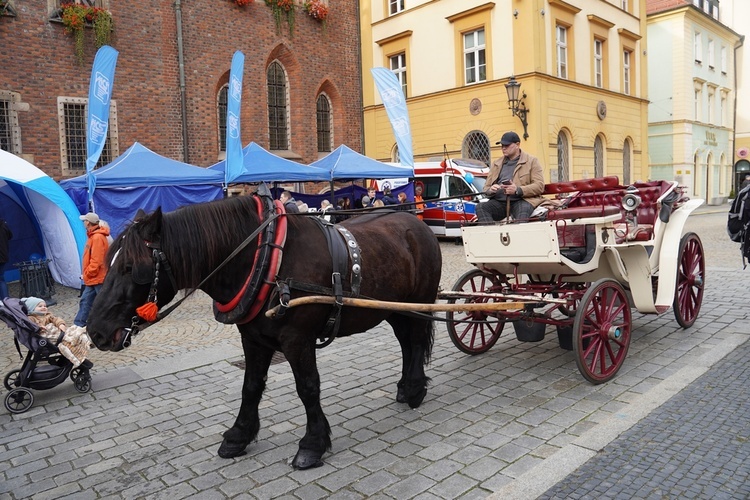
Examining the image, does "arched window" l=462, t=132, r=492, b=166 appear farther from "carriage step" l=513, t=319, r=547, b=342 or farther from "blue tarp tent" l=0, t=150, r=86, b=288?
"carriage step" l=513, t=319, r=547, b=342

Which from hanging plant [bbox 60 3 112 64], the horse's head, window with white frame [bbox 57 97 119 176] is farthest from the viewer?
window with white frame [bbox 57 97 119 176]

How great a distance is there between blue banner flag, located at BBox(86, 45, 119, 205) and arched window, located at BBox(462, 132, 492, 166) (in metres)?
13.8

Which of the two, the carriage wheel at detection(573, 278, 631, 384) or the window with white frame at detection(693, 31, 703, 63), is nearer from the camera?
the carriage wheel at detection(573, 278, 631, 384)

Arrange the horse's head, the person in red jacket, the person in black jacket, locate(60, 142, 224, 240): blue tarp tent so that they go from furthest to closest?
locate(60, 142, 224, 240): blue tarp tent < the person in black jacket < the person in red jacket < the horse's head

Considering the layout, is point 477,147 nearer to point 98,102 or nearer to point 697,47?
point 98,102

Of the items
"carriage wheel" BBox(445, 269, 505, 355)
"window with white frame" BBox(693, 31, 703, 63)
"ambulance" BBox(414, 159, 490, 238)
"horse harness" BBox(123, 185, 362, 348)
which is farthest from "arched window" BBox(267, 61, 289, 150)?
"window with white frame" BBox(693, 31, 703, 63)

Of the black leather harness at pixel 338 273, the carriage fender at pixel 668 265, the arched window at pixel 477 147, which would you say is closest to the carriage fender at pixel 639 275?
the carriage fender at pixel 668 265

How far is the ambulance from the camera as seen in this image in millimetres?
17250

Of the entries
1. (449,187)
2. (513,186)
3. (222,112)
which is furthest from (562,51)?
(513,186)

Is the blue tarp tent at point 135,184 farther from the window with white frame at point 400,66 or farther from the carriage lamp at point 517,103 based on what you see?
the window with white frame at point 400,66

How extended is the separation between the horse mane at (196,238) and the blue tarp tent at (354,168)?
Answer: 33.6 ft

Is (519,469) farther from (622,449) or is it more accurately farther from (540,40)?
(540,40)

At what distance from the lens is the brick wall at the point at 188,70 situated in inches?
590

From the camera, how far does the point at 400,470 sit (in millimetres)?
3592
